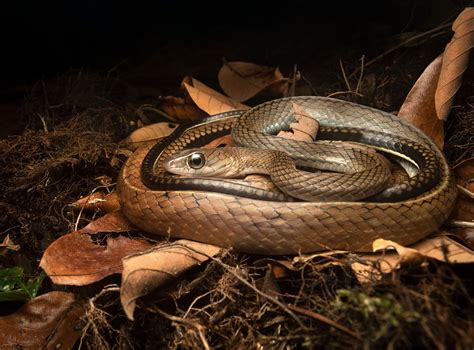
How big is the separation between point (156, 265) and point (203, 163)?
50.1 inches

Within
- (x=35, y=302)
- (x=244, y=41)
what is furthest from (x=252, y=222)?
(x=244, y=41)

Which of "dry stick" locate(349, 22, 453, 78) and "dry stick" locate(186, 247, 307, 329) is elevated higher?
"dry stick" locate(349, 22, 453, 78)

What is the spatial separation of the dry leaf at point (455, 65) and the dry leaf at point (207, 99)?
1983 millimetres

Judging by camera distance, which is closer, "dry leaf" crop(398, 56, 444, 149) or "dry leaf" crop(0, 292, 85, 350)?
"dry leaf" crop(0, 292, 85, 350)

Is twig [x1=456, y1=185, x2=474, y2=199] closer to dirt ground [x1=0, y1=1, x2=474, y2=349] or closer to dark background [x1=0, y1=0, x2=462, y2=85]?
dirt ground [x1=0, y1=1, x2=474, y2=349]

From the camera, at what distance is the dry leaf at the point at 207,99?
469 cm

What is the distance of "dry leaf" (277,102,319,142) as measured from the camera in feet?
13.5

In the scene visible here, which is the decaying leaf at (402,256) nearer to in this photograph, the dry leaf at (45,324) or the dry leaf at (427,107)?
the dry leaf at (427,107)

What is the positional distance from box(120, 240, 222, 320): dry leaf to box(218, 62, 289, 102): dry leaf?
89.8 inches

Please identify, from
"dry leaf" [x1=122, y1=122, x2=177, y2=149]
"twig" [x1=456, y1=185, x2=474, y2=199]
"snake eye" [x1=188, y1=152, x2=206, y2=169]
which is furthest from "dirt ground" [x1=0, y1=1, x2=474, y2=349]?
"snake eye" [x1=188, y1=152, x2=206, y2=169]

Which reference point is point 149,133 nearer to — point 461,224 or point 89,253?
point 89,253

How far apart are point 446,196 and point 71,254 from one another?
2.64m

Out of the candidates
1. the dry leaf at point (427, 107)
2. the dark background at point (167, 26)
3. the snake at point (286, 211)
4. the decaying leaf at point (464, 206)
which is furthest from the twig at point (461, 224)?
the dark background at point (167, 26)

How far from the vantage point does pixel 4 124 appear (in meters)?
4.91
